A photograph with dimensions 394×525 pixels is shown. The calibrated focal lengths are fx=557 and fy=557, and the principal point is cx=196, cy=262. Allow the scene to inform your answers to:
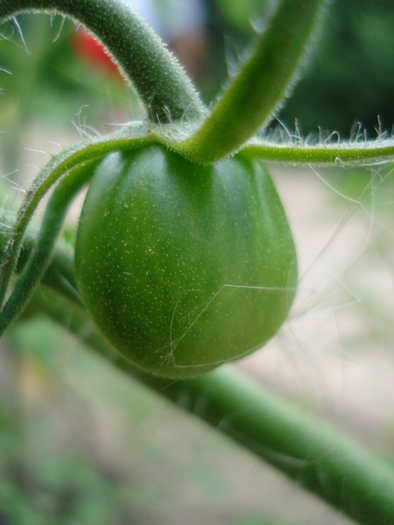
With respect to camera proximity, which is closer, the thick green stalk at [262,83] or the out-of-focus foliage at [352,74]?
the thick green stalk at [262,83]

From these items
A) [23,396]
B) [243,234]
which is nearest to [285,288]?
[243,234]

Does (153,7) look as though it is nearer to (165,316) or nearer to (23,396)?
(23,396)

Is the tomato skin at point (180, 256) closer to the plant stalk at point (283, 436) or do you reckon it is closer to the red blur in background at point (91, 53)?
the plant stalk at point (283, 436)

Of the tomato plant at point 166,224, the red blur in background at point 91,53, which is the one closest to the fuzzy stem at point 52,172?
the tomato plant at point 166,224

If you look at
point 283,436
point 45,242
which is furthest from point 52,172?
point 283,436

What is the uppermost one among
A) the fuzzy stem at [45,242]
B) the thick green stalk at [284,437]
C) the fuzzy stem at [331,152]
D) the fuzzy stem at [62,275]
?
the fuzzy stem at [331,152]
